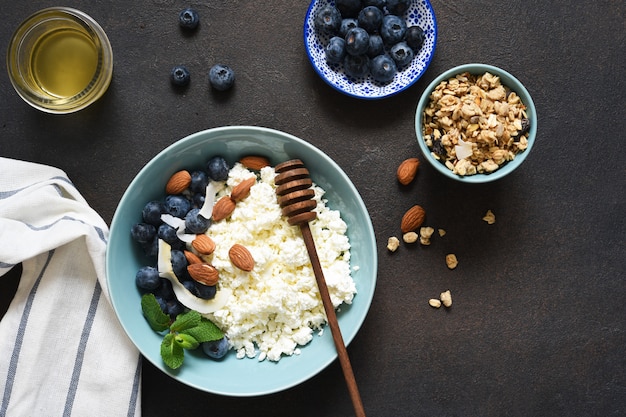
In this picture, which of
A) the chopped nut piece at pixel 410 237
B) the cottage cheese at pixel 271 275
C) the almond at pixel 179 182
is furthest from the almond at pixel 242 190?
the chopped nut piece at pixel 410 237

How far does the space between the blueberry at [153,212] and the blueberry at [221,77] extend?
37 centimetres

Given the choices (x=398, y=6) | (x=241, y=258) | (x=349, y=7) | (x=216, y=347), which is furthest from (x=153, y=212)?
(x=398, y=6)

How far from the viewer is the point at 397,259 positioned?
1648mm

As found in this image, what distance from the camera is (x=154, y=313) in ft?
4.81

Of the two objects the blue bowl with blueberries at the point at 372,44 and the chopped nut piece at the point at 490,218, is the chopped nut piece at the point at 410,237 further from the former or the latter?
the blue bowl with blueberries at the point at 372,44

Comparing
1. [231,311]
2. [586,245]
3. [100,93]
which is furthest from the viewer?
[586,245]

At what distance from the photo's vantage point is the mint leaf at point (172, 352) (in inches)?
56.9

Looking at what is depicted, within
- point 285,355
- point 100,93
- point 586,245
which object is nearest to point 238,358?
point 285,355

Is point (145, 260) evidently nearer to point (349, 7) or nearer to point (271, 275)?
point (271, 275)

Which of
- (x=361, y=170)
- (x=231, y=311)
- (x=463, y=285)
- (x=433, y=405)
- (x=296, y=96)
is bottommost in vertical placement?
(x=433, y=405)

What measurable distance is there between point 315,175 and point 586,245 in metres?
0.82

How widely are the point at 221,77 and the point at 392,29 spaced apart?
1.59 feet

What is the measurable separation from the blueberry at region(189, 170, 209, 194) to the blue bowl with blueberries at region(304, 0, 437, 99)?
423mm

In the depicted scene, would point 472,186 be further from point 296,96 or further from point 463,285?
point 296,96
